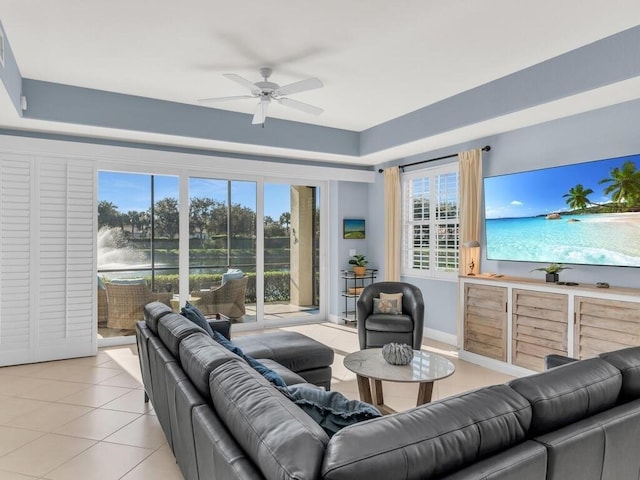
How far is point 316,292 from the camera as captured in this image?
6.81 metres

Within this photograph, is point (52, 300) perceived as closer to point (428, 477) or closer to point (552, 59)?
point (428, 477)

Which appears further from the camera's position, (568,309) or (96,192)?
(96,192)

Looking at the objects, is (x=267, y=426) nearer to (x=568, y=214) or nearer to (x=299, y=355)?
(x=299, y=355)

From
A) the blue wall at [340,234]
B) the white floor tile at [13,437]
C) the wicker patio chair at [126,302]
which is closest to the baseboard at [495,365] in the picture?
the blue wall at [340,234]

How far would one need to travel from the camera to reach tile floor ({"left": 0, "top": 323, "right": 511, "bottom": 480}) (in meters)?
2.53

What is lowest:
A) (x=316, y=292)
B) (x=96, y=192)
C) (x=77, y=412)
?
(x=77, y=412)

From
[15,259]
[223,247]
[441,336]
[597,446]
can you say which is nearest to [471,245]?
[441,336]

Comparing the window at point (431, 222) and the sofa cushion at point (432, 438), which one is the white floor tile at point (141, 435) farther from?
the window at point (431, 222)

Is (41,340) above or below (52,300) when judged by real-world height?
below

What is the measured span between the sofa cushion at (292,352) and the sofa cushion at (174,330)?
719 millimetres

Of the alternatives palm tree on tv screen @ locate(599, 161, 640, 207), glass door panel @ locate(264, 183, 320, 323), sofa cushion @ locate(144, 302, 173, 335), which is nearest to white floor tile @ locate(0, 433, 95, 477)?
sofa cushion @ locate(144, 302, 173, 335)

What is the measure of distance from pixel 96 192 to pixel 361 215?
392 cm

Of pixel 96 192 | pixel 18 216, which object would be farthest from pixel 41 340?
pixel 96 192

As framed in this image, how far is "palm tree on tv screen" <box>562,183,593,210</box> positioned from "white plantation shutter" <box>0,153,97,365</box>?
5.16 meters
